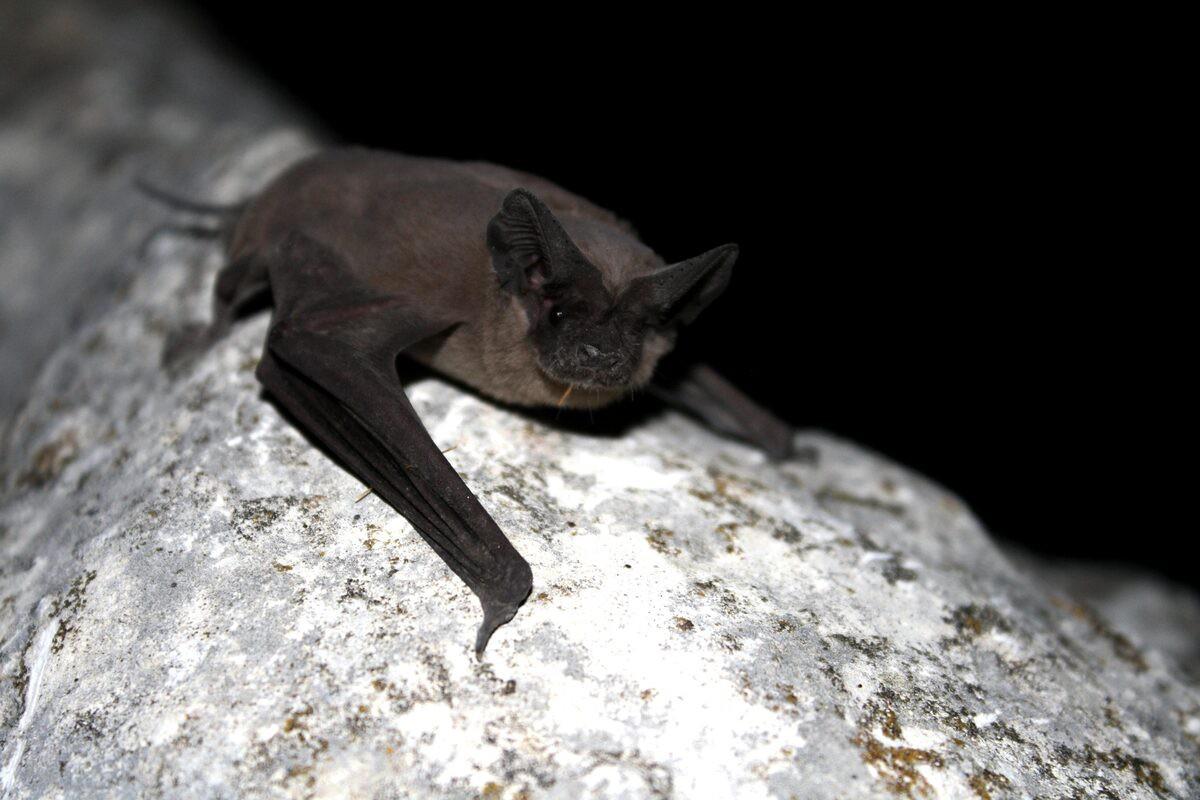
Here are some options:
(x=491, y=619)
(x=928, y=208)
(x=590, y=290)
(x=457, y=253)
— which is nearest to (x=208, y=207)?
(x=457, y=253)

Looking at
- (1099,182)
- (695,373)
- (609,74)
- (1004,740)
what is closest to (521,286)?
(695,373)

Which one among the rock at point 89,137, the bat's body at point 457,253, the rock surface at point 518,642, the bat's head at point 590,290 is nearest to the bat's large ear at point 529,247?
the bat's head at point 590,290

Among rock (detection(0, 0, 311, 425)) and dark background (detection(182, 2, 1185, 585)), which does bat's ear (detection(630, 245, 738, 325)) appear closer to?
dark background (detection(182, 2, 1185, 585))

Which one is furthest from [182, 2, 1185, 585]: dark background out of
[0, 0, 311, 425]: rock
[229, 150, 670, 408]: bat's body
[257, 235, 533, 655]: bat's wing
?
[257, 235, 533, 655]: bat's wing

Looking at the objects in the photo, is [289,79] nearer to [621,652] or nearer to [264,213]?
[264,213]

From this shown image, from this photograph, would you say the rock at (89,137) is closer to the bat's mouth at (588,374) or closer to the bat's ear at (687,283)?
the bat's mouth at (588,374)

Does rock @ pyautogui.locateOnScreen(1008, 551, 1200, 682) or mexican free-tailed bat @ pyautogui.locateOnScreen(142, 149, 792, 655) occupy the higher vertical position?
mexican free-tailed bat @ pyautogui.locateOnScreen(142, 149, 792, 655)
